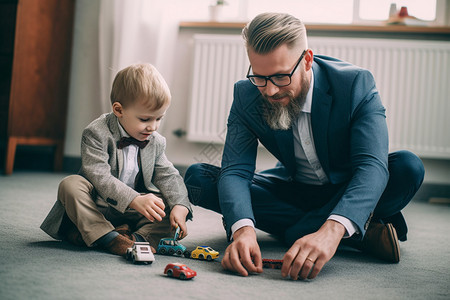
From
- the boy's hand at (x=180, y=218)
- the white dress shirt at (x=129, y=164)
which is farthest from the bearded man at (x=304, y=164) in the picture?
the white dress shirt at (x=129, y=164)

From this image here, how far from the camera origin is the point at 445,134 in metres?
2.62

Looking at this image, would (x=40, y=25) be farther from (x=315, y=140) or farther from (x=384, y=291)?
(x=384, y=291)

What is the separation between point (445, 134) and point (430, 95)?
0.78 ft

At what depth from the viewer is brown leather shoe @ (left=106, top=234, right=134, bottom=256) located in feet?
3.76

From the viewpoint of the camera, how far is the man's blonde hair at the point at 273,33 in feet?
3.83

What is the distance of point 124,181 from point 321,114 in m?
0.57

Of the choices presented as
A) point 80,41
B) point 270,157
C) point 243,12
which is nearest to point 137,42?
point 80,41

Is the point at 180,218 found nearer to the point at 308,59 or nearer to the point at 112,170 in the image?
the point at 112,170

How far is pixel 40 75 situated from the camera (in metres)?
2.84

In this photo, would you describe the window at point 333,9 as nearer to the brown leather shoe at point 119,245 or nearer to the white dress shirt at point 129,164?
the white dress shirt at point 129,164

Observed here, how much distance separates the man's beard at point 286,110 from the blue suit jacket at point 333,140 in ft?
0.08

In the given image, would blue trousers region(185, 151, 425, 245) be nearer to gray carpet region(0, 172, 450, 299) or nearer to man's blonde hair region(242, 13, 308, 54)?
gray carpet region(0, 172, 450, 299)

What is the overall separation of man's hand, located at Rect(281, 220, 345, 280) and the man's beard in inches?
15.5

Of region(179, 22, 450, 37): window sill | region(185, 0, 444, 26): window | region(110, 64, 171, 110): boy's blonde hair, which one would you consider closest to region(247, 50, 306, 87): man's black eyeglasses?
region(110, 64, 171, 110): boy's blonde hair
